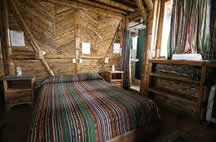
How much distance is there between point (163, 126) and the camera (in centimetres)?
182

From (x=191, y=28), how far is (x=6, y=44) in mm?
4064

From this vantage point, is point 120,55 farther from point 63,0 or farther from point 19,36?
point 19,36

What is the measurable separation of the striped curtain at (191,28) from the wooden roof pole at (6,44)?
149 inches

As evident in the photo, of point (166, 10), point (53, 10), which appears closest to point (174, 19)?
point (166, 10)

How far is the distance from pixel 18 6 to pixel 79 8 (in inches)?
55.8

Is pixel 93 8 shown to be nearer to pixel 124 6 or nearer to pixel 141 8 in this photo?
pixel 124 6

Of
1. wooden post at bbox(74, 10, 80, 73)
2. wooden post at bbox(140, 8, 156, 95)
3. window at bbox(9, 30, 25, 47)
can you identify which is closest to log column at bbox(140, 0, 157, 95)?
wooden post at bbox(140, 8, 156, 95)

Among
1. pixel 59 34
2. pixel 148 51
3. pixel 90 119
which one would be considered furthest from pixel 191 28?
pixel 59 34

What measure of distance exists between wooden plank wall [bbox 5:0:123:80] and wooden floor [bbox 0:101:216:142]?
1.04m

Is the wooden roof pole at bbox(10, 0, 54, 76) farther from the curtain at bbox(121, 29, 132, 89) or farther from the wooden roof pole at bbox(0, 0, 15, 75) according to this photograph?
the curtain at bbox(121, 29, 132, 89)

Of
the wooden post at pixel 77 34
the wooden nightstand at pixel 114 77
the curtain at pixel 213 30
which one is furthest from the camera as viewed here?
the wooden nightstand at pixel 114 77

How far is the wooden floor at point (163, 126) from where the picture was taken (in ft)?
4.98

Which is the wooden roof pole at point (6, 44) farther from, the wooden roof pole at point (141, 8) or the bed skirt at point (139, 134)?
the wooden roof pole at point (141, 8)

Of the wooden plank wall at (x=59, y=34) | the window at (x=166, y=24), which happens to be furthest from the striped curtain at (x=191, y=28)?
the wooden plank wall at (x=59, y=34)
